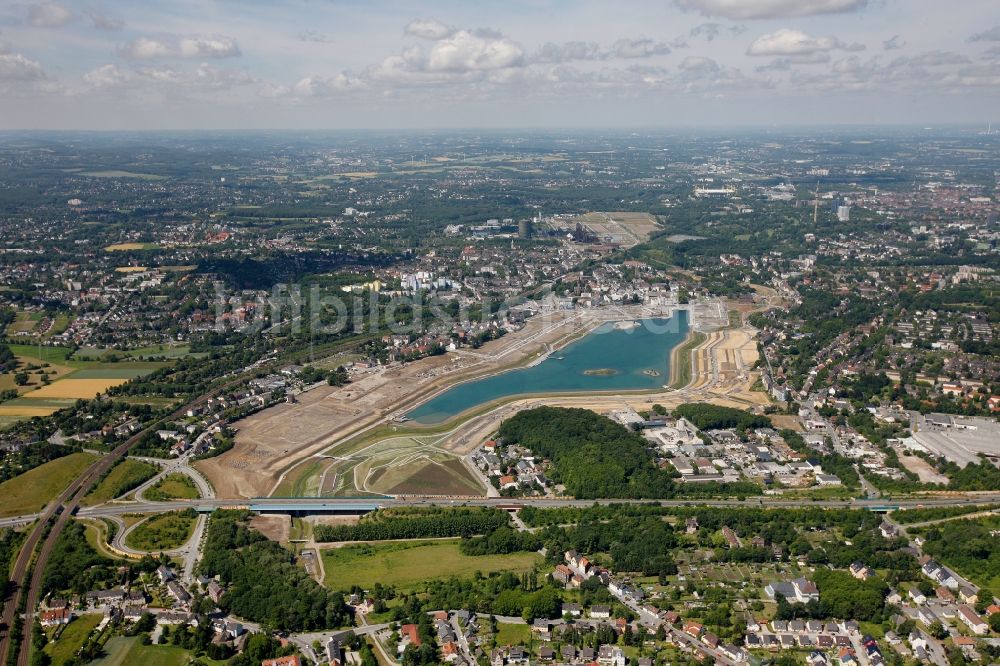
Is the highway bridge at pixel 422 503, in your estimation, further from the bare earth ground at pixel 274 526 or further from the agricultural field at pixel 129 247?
the agricultural field at pixel 129 247

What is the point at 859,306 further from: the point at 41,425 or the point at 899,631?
the point at 41,425

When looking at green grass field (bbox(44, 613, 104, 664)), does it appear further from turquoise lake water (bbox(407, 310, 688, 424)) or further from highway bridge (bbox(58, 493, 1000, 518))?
turquoise lake water (bbox(407, 310, 688, 424))

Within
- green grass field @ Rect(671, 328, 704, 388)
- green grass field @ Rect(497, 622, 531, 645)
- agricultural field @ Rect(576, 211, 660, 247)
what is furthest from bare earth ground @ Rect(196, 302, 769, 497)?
agricultural field @ Rect(576, 211, 660, 247)

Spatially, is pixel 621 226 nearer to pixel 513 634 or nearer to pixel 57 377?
pixel 57 377

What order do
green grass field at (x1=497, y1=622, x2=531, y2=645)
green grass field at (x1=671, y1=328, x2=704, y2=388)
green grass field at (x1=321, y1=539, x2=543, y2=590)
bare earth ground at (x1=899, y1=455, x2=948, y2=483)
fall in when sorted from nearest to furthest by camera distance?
green grass field at (x1=497, y1=622, x2=531, y2=645)
green grass field at (x1=321, y1=539, x2=543, y2=590)
bare earth ground at (x1=899, y1=455, x2=948, y2=483)
green grass field at (x1=671, y1=328, x2=704, y2=388)

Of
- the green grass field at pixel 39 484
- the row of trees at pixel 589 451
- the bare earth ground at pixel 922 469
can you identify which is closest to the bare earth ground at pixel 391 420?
the row of trees at pixel 589 451

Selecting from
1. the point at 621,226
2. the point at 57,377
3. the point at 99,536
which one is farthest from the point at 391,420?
the point at 621,226
